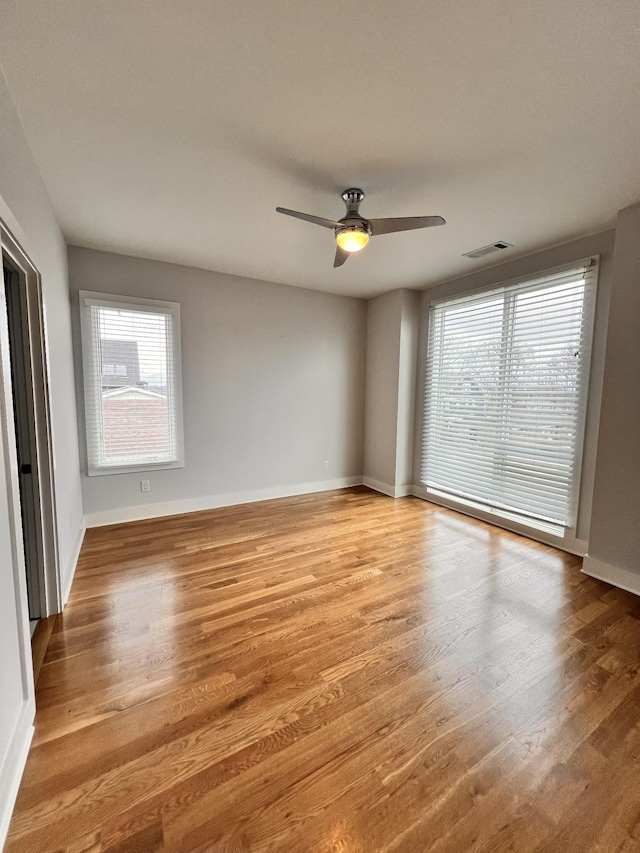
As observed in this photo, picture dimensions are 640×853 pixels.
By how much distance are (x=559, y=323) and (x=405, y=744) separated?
129 inches

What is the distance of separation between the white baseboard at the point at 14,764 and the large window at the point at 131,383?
2.43 m

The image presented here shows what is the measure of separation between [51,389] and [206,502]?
219 centimetres

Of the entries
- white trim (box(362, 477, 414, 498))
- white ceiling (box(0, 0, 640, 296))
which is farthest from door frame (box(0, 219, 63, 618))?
white trim (box(362, 477, 414, 498))

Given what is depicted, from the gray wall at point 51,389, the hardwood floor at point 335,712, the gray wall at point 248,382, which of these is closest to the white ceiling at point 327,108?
the gray wall at point 51,389

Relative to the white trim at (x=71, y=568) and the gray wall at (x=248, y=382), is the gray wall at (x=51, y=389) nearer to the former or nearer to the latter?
the white trim at (x=71, y=568)

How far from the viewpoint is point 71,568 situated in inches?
102

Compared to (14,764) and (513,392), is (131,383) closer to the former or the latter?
(14,764)

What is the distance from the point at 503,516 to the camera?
362 centimetres

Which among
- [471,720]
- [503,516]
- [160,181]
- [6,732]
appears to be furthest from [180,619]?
[503,516]

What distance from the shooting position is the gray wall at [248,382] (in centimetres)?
357

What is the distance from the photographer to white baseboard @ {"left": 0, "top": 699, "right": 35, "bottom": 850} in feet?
3.58

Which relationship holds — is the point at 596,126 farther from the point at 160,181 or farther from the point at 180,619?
the point at 180,619

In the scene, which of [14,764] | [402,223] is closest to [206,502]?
[14,764]

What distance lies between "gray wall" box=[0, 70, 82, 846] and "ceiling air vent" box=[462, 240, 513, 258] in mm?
3263
